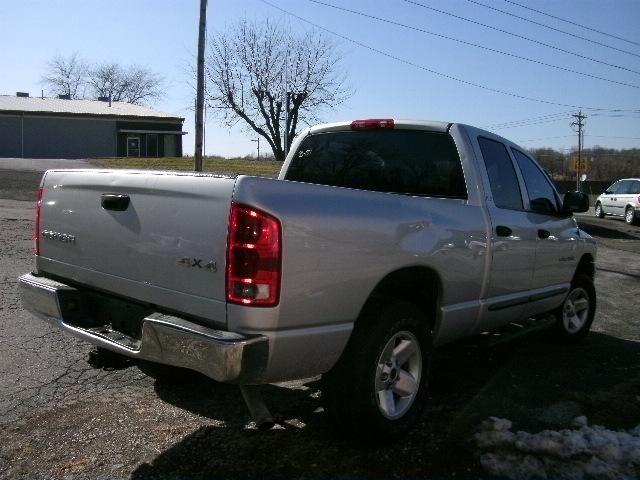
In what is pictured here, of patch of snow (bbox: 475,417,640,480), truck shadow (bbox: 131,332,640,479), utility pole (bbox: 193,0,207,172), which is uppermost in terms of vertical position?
utility pole (bbox: 193,0,207,172)

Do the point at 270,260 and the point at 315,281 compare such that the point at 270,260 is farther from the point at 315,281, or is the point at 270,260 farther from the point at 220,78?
the point at 220,78

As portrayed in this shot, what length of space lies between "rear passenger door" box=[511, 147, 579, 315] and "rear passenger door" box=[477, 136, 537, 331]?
0.45ft

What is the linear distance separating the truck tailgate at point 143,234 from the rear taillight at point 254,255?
0.06 m

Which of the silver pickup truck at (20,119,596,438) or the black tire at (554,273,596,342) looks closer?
the silver pickup truck at (20,119,596,438)

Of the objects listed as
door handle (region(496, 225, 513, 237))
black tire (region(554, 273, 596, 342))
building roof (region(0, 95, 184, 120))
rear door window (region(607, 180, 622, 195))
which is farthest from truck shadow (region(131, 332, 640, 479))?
building roof (region(0, 95, 184, 120))

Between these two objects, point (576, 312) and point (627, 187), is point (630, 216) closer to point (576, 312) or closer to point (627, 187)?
point (627, 187)

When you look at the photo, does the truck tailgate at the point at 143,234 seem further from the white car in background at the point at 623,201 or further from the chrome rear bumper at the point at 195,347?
the white car in background at the point at 623,201

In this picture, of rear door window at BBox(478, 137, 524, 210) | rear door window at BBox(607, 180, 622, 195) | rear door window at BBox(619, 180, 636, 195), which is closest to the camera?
rear door window at BBox(478, 137, 524, 210)

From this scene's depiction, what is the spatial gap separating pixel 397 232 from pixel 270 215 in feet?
2.99

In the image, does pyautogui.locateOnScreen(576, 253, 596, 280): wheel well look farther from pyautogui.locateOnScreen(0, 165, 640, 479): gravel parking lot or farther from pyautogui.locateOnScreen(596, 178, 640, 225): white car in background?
pyautogui.locateOnScreen(596, 178, 640, 225): white car in background

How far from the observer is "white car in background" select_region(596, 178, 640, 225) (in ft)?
75.6

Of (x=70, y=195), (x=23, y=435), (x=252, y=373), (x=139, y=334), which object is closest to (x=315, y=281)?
(x=252, y=373)

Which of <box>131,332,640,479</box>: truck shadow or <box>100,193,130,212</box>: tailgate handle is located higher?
<box>100,193,130,212</box>: tailgate handle

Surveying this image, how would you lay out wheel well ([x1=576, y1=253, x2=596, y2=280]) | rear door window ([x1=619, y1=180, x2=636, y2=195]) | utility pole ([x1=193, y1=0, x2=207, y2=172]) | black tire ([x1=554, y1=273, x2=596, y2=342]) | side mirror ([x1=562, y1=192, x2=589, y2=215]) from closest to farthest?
1. side mirror ([x1=562, y1=192, x2=589, y2=215])
2. black tire ([x1=554, y1=273, x2=596, y2=342])
3. wheel well ([x1=576, y1=253, x2=596, y2=280])
4. utility pole ([x1=193, y1=0, x2=207, y2=172])
5. rear door window ([x1=619, y1=180, x2=636, y2=195])
